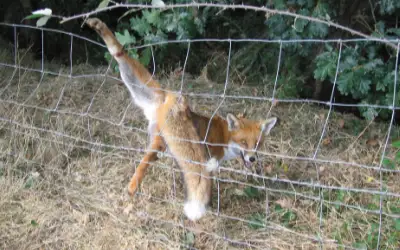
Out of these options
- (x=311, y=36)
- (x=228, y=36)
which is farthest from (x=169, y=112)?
(x=228, y=36)

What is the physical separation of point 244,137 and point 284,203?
33.3 inches

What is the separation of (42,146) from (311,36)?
324cm

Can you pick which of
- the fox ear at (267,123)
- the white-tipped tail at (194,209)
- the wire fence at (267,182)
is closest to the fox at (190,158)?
the white-tipped tail at (194,209)

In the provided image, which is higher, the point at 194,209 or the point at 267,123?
the point at 267,123

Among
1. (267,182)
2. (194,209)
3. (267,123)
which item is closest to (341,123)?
(267,123)

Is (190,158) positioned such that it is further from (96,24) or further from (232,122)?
(96,24)

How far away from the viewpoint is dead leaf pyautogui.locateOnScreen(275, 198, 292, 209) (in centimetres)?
411

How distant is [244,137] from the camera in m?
4.65

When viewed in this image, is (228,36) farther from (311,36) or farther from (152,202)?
(152,202)

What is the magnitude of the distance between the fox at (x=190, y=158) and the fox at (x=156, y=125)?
0.13 m

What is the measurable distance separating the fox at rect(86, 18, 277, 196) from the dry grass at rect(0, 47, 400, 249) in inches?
8.7

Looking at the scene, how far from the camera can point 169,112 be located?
404 centimetres

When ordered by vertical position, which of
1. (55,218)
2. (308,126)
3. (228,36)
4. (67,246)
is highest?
(228,36)

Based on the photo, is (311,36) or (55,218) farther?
(311,36)
